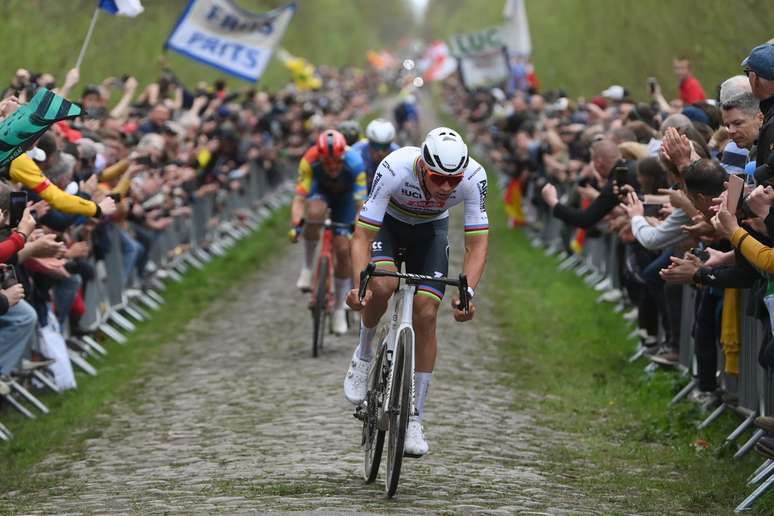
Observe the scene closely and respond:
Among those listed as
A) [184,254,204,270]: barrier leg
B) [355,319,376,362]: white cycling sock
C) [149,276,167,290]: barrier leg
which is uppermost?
[355,319,376,362]: white cycling sock

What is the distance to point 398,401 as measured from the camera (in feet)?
28.8

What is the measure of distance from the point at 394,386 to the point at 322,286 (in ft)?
19.6

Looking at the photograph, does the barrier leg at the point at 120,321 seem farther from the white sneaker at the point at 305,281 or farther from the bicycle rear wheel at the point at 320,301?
the bicycle rear wheel at the point at 320,301

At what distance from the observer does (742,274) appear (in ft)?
31.0

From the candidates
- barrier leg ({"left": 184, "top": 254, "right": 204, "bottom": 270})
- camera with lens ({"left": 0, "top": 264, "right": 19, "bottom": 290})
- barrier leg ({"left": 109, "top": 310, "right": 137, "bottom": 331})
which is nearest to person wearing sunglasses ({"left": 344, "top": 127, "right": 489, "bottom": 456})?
camera with lens ({"left": 0, "top": 264, "right": 19, "bottom": 290})

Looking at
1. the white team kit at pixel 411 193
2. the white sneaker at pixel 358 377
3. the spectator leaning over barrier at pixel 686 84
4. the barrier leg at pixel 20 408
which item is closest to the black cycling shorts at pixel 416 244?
the white team kit at pixel 411 193

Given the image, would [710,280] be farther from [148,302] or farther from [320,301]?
[148,302]

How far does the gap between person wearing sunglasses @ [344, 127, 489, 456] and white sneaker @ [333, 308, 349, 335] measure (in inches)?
223

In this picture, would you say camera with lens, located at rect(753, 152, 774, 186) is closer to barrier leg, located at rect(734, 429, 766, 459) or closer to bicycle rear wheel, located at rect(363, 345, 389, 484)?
barrier leg, located at rect(734, 429, 766, 459)

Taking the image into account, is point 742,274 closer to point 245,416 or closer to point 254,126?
point 245,416

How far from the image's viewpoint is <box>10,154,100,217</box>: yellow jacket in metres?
11.9

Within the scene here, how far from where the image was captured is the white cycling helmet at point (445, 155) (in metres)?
8.69

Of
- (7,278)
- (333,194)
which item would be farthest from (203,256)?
(7,278)

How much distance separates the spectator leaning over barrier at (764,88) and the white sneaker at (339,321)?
7.29 metres
